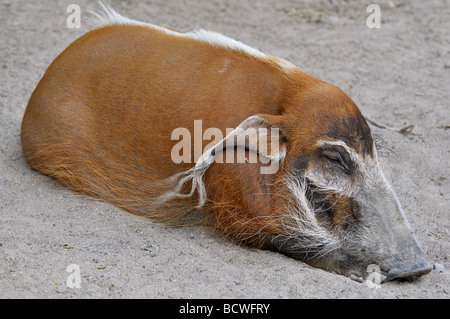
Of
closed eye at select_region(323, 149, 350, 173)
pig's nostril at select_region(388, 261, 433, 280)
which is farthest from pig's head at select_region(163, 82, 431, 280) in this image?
pig's nostril at select_region(388, 261, 433, 280)

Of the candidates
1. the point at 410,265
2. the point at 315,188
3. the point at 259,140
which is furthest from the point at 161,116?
the point at 410,265

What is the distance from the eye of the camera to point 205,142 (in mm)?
3719

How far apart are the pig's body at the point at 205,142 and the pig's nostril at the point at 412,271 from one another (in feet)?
0.04

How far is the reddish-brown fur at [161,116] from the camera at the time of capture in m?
3.58

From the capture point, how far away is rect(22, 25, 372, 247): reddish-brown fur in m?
3.58

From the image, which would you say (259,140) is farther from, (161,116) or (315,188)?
(161,116)

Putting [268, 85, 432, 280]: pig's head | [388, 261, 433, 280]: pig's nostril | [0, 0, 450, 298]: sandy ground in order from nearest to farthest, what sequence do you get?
[0, 0, 450, 298]: sandy ground, [388, 261, 433, 280]: pig's nostril, [268, 85, 432, 280]: pig's head

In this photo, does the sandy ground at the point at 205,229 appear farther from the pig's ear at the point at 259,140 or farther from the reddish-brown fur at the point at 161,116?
the pig's ear at the point at 259,140

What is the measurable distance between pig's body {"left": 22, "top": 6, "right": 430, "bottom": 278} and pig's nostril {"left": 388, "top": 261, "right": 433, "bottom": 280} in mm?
13

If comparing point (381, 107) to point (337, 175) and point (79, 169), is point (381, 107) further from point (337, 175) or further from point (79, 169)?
point (79, 169)

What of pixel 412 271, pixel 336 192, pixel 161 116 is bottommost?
pixel 412 271

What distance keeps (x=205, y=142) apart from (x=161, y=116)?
38 centimetres

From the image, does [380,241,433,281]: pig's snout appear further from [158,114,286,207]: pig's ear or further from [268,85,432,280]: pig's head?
[158,114,286,207]: pig's ear
